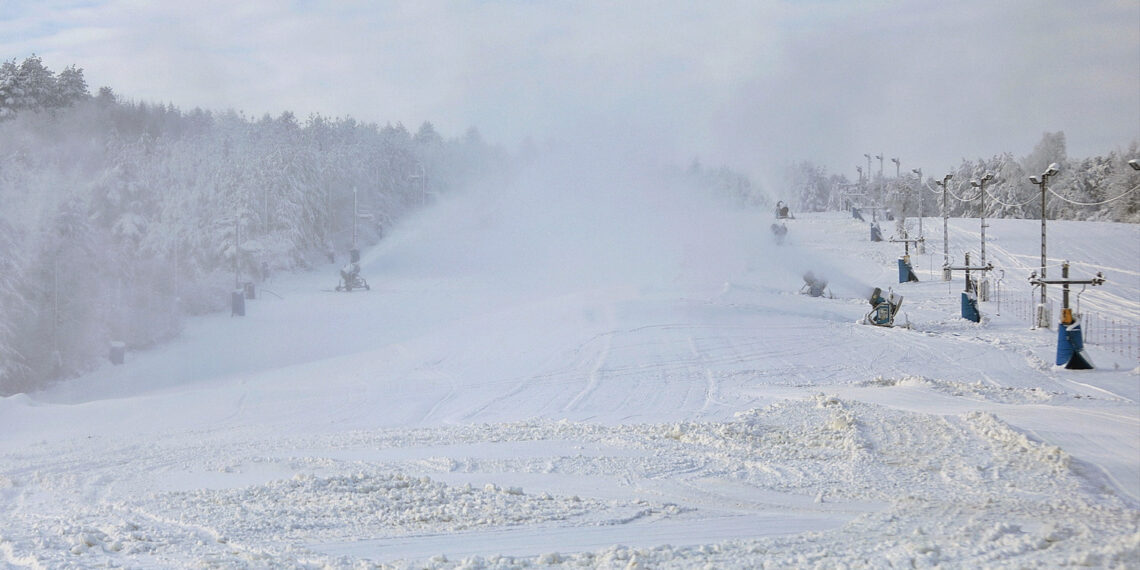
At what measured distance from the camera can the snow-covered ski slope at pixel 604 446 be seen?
6254 mm

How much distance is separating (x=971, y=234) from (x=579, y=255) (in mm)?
22321

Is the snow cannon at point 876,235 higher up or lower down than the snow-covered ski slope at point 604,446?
higher up

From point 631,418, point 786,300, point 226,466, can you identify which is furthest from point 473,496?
point 786,300

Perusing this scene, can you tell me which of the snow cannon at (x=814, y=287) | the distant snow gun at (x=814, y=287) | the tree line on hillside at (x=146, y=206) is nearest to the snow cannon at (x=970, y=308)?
the distant snow gun at (x=814, y=287)

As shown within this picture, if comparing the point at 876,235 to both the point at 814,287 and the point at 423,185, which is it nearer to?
the point at 814,287

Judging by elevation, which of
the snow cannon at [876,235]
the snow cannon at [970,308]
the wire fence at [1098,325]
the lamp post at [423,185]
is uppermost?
the lamp post at [423,185]

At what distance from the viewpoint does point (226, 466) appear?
967 cm

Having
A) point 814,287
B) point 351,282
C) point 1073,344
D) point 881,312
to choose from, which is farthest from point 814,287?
point 351,282

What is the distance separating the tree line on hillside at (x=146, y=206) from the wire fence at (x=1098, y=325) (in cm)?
2536

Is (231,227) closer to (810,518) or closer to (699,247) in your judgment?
(699,247)

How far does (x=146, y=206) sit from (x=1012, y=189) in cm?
6220

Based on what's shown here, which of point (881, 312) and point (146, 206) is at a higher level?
point (146, 206)

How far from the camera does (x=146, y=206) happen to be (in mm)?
39094

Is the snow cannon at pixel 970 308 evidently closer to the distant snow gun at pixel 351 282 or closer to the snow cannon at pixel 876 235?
the distant snow gun at pixel 351 282
